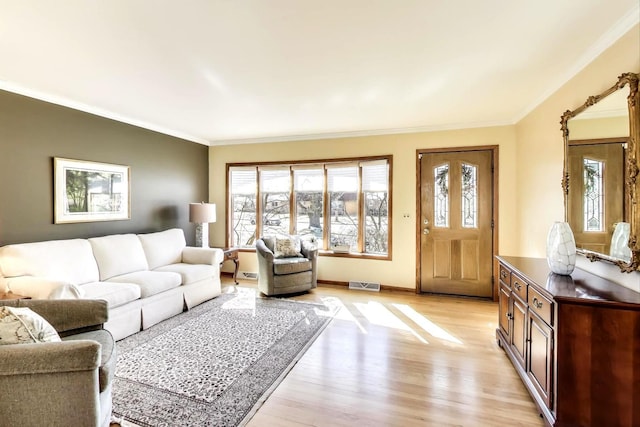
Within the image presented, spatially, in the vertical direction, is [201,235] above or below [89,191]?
below

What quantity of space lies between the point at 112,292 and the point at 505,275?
12.2 feet

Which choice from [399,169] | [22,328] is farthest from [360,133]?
[22,328]

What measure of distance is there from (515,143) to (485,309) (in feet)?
7.60

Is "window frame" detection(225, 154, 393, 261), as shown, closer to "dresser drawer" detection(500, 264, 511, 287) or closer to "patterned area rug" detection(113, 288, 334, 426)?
"patterned area rug" detection(113, 288, 334, 426)

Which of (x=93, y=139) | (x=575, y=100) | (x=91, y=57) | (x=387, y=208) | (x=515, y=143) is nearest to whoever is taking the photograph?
(x=91, y=57)

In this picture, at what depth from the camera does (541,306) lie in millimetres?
1905

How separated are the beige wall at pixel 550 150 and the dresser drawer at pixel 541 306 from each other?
1.72 feet

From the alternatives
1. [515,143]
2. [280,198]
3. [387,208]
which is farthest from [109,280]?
[515,143]

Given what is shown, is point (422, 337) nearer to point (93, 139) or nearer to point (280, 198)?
point (280, 198)

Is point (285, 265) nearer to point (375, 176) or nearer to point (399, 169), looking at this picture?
point (375, 176)

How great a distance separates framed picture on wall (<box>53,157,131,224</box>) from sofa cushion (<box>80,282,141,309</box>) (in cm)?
97

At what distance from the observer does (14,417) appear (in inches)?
53.6

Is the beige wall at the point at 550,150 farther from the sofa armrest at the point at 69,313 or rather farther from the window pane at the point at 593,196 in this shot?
the sofa armrest at the point at 69,313

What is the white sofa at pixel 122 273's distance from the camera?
270 cm
